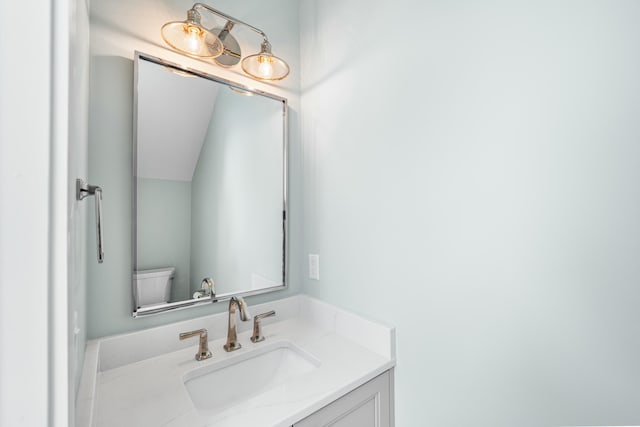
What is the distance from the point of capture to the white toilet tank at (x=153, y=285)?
37.8 inches

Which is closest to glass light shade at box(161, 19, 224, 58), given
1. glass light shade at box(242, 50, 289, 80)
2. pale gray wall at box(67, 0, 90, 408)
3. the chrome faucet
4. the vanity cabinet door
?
glass light shade at box(242, 50, 289, 80)

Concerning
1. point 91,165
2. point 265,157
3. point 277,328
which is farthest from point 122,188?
point 277,328

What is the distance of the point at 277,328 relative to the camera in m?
1.25

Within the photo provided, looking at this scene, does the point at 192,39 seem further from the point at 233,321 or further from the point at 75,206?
the point at 233,321

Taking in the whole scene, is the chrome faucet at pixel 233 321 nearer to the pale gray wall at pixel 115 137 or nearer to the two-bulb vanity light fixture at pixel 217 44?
the pale gray wall at pixel 115 137

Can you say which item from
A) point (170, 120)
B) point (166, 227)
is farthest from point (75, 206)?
point (170, 120)

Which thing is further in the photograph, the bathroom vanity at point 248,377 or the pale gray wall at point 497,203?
the bathroom vanity at point 248,377

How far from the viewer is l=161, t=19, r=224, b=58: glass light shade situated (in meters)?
0.97

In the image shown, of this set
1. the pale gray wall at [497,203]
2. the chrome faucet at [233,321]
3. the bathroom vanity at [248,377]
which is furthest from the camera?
the chrome faucet at [233,321]

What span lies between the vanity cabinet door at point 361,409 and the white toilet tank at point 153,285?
0.66 metres

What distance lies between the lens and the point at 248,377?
40.2 inches

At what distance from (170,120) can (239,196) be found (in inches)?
16.1

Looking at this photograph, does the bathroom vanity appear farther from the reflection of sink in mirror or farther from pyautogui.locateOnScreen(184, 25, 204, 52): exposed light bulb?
pyautogui.locateOnScreen(184, 25, 204, 52): exposed light bulb

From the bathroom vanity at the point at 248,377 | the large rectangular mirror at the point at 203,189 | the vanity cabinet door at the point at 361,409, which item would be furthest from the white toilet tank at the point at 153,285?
the vanity cabinet door at the point at 361,409
